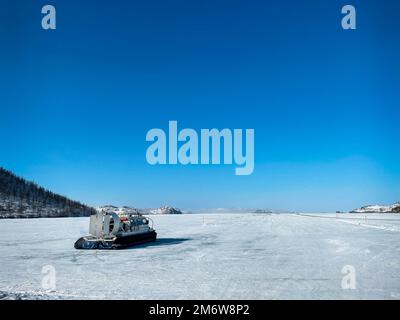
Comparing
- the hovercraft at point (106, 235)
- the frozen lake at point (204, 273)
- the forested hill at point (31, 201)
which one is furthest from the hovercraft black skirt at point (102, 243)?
the forested hill at point (31, 201)

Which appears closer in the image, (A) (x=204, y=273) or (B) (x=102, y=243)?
(A) (x=204, y=273)

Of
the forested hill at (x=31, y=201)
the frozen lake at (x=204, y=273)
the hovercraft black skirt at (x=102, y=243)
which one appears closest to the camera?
the frozen lake at (x=204, y=273)

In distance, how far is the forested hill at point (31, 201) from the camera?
102425mm

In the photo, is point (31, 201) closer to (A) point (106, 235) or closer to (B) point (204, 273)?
(A) point (106, 235)

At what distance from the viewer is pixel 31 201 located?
4476 inches

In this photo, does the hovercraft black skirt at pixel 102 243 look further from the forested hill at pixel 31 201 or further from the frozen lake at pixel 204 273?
the forested hill at pixel 31 201

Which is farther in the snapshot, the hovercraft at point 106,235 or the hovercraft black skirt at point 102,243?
the hovercraft at point 106,235

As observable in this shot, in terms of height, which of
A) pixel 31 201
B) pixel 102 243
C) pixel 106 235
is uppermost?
pixel 106 235

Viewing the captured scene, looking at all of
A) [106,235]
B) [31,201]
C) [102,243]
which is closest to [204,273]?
[102,243]

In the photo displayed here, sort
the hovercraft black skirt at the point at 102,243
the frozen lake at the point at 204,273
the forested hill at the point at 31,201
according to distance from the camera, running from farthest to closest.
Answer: the forested hill at the point at 31,201
the hovercraft black skirt at the point at 102,243
the frozen lake at the point at 204,273

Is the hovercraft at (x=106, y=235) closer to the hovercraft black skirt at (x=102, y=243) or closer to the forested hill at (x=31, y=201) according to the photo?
the hovercraft black skirt at (x=102, y=243)
